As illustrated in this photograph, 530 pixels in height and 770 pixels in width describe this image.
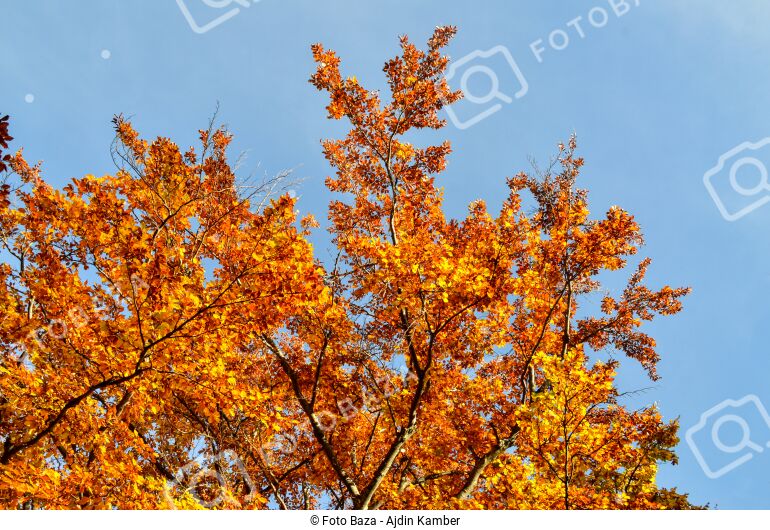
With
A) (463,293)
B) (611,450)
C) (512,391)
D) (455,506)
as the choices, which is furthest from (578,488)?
(463,293)

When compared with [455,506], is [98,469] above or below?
above

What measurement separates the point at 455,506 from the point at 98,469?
669 centimetres

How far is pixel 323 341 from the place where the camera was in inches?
382

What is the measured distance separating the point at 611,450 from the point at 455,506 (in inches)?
139

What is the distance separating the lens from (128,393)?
8469 mm

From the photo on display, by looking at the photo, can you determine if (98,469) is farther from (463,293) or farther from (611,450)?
(611,450)

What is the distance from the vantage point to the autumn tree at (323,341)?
7090 mm

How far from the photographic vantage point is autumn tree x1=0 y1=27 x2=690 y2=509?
709 centimetres
